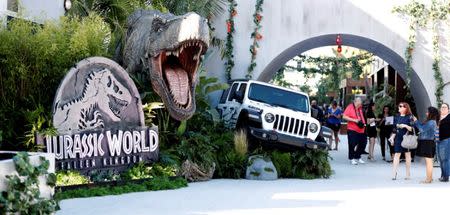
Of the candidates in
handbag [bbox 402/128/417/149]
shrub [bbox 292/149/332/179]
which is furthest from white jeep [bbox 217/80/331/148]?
handbag [bbox 402/128/417/149]

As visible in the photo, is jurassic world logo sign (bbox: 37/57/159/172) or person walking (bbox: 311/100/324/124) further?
person walking (bbox: 311/100/324/124)

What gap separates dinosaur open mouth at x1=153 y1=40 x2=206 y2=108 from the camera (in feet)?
35.8

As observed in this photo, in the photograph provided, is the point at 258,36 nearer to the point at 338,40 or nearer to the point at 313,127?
the point at 338,40

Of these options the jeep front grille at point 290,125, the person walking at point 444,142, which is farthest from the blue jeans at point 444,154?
the jeep front grille at point 290,125

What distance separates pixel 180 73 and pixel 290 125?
362 centimetres

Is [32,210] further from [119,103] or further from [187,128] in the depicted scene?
[187,128]

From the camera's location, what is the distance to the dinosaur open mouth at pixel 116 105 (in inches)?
418

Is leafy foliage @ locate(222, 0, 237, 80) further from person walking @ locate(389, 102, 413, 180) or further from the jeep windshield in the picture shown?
person walking @ locate(389, 102, 413, 180)

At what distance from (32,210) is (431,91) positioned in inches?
530

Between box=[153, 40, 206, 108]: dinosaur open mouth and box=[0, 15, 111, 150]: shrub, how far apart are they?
115 centimetres

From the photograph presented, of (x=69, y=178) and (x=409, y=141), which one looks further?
(x=409, y=141)

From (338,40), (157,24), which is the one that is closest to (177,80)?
(157,24)

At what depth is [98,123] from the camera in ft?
34.1

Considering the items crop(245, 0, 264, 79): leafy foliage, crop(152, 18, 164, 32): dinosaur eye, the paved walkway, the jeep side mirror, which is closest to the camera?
the paved walkway
